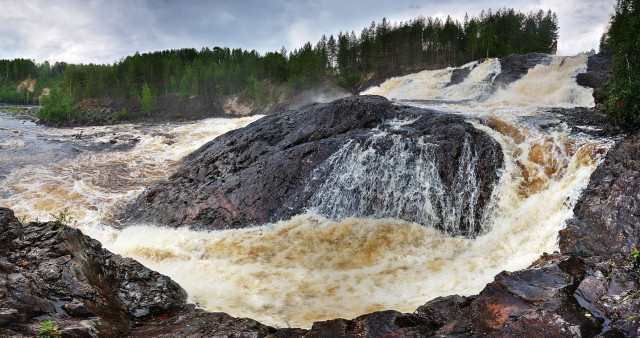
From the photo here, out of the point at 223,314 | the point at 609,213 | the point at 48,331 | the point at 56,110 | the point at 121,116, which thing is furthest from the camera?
the point at 121,116

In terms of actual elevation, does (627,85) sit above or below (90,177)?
above

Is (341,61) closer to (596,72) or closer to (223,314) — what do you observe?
(596,72)

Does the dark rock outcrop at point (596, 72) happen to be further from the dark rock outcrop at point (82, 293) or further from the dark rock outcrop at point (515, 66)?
the dark rock outcrop at point (82, 293)

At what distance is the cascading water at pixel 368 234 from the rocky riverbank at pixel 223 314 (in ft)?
5.55

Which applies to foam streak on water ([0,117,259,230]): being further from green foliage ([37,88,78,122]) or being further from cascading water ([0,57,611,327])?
green foliage ([37,88,78,122])

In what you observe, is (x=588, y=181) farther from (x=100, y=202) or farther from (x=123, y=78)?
(x=123, y=78)

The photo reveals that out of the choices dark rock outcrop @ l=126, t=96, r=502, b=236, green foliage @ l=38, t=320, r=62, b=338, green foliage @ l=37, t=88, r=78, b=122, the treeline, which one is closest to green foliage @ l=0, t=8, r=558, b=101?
the treeline

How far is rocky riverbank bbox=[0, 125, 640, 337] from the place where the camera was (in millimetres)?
6066

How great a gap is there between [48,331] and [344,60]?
83.2m

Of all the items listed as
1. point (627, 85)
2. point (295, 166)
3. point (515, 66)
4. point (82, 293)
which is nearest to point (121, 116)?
point (295, 166)

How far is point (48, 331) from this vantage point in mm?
5668

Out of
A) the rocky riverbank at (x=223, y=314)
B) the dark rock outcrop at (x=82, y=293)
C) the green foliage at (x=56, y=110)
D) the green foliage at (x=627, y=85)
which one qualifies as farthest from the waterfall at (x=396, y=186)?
the green foliage at (x=56, y=110)

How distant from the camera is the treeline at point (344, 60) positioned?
2896 inches

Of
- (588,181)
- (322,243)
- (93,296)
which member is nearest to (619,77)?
(588,181)
